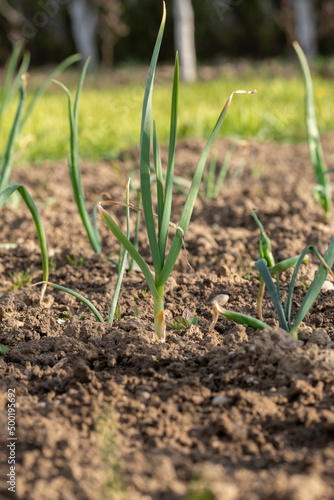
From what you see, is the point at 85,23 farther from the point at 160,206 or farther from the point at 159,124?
the point at 160,206

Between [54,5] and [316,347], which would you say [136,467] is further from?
[54,5]

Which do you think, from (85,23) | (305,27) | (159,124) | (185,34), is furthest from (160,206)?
(85,23)

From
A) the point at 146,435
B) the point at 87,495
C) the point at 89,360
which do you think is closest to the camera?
the point at 87,495

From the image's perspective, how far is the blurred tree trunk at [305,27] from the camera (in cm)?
1167

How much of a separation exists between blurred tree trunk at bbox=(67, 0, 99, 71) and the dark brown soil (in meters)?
12.2

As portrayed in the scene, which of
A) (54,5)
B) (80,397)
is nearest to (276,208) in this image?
(80,397)

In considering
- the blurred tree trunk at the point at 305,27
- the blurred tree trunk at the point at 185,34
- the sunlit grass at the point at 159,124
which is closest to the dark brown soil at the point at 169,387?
the sunlit grass at the point at 159,124

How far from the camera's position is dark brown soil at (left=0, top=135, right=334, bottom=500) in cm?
89

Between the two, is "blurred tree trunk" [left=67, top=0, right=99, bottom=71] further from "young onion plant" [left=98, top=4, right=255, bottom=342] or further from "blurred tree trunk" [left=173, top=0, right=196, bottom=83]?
"young onion plant" [left=98, top=4, right=255, bottom=342]

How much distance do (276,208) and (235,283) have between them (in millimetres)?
895

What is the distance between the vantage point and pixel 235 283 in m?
1.86

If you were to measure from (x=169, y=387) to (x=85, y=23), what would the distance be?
1434cm

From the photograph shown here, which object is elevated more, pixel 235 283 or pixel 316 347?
pixel 316 347

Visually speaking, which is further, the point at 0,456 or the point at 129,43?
the point at 129,43
